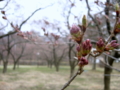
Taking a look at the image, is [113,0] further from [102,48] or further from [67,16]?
[67,16]

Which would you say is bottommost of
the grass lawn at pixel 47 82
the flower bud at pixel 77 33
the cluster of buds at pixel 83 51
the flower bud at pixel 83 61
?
the grass lawn at pixel 47 82

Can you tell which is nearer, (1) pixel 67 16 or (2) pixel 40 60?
(1) pixel 67 16

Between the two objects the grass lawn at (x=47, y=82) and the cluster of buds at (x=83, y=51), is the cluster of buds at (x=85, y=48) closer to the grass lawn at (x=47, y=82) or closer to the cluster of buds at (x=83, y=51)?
the cluster of buds at (x=83, y=51)

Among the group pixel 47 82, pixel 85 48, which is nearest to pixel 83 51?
pixel 85 48

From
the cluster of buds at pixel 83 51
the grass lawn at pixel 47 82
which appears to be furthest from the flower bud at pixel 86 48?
the grass lawn at pixel 47 82

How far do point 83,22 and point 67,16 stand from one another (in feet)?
32.4

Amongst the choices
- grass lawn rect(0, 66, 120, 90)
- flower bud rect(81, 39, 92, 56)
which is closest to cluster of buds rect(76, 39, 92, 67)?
flower bud rect(81, 39, 92, 56)

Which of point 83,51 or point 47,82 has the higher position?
point 83,51

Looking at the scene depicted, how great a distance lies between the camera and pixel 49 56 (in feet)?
89.4

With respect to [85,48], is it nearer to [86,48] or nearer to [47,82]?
[86,48]

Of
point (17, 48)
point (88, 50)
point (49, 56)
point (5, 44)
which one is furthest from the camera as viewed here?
point (49, 56)

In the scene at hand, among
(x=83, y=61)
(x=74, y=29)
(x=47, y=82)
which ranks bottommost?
(x=47, y=82)

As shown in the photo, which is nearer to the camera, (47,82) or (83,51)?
(83,51)

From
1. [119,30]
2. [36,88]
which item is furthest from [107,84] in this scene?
[119,30]
